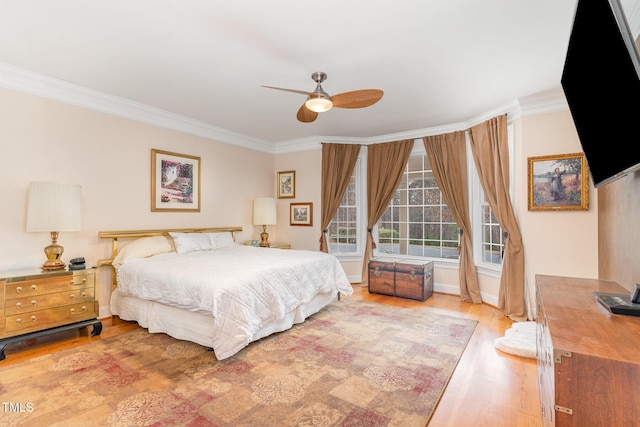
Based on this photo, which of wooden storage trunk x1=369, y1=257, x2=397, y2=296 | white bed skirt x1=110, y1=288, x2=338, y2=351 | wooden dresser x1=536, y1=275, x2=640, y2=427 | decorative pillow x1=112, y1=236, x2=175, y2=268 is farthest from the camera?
wooden storage trunk x1=369, y1=257, x2=397, y2=296

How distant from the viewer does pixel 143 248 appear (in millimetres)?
3633

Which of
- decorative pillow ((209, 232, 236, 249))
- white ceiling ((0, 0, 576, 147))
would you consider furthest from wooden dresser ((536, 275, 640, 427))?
Answer: decorative pillow ((209, 232, 236, 249))

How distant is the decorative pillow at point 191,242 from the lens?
13.2 feet

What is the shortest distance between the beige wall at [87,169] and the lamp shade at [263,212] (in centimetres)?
68

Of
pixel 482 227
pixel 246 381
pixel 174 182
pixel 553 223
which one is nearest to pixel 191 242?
pixel 174 182

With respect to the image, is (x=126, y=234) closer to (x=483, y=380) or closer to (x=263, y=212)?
(x=263, y=212)

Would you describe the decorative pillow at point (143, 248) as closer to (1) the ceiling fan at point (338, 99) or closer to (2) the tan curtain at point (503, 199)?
(1) the ceiling fan at point (338, 99)

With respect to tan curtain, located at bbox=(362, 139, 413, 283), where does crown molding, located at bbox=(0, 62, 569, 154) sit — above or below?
above

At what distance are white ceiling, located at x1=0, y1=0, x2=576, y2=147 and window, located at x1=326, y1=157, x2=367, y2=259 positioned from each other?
1.80 m

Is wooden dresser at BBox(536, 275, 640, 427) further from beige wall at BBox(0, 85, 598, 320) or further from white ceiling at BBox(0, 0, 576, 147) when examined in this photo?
beige wall at BBox(0, 85, 598, 320)

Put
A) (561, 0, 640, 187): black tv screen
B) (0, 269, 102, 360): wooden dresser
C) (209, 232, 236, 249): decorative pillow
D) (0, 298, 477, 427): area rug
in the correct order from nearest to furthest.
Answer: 1. (561, 0, 640, 187): black tv screen
2. (0, 298, 477, 427): area rug
3. (0, 269, 102, 360): wooden dresser
4. (209, 232, 236, 249): decorative pillow

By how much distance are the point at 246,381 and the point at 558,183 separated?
385 cm

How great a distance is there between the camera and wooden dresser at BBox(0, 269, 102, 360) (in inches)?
103

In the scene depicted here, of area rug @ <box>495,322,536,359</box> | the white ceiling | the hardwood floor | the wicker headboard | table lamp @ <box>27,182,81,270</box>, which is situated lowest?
the hardwood floor
